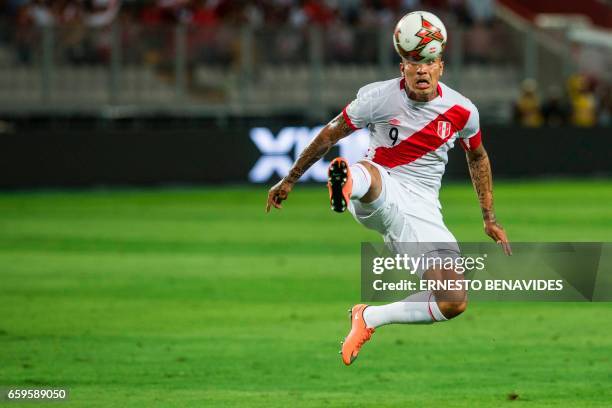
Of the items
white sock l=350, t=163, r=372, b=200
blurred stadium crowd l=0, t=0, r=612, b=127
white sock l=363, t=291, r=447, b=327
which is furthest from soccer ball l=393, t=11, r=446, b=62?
blurred stadium crowd l=0, t=0, r=612, b=127

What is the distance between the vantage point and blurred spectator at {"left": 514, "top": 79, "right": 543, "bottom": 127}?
28266 millimetres

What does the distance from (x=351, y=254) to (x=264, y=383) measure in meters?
7.88

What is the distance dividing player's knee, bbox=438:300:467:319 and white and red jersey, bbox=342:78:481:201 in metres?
0.85

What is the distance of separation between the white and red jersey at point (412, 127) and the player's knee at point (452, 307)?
854 mm

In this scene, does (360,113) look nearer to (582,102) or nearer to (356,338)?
(356,338)

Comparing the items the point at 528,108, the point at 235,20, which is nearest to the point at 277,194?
the point at 235,20

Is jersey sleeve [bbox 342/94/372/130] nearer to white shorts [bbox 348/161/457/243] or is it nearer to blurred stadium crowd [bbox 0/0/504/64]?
white shorts [bbox 348/161/457/243]

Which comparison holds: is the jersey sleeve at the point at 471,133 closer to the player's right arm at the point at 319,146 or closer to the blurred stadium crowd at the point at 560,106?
the player's right arm at the point at 319,146

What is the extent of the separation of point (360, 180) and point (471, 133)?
3.82ft

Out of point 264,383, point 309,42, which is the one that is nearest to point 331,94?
point 309,42

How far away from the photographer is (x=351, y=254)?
17.9 m

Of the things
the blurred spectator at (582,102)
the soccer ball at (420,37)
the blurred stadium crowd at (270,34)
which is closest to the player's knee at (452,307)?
the soccer ball at (420,37)

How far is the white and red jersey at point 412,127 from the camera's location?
910cm

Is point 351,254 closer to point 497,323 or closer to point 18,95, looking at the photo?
point 497,323
